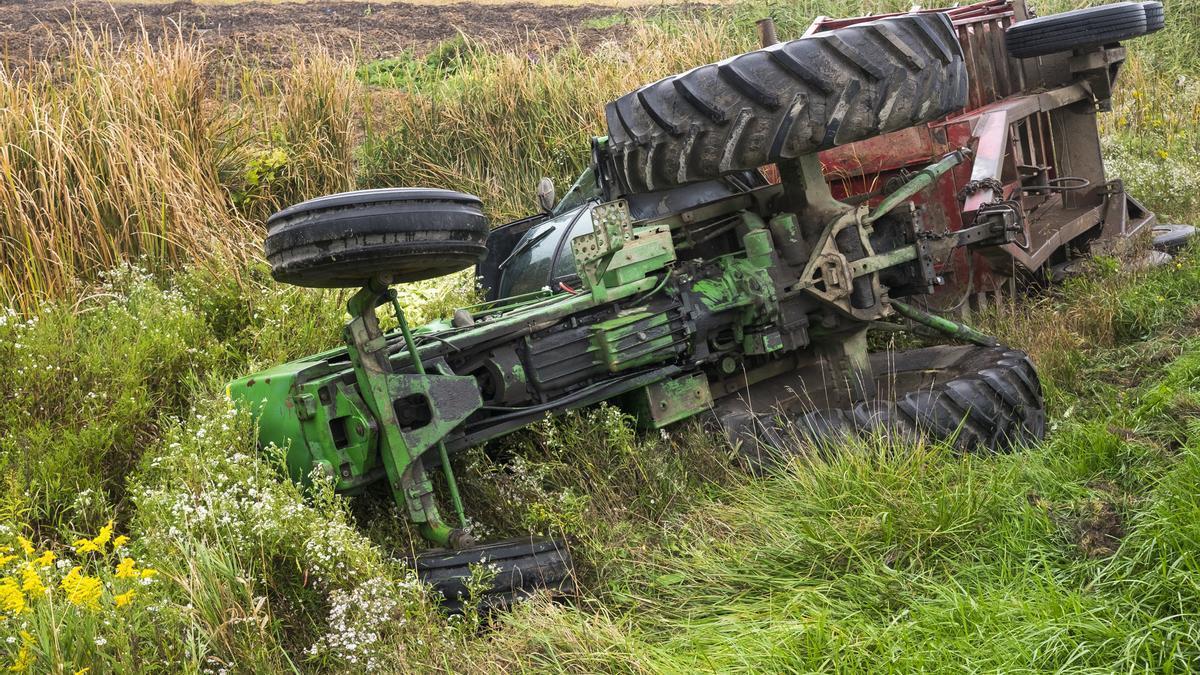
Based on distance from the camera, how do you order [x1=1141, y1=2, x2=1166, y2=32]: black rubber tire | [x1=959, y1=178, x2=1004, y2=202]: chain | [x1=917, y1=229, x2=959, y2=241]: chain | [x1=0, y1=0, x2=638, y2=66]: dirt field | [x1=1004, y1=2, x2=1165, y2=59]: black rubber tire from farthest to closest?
[x1=0, y1=0, x2=638, y2=66]: dirt field < [x1=1141, y1=2, x2=1166, y2=32]: black rubber tire < [x1=1004, y1=2, x2=1165, y2=59]: black rubber tire < [x1=959, y1=178, x2=1004, y2=202]: chain < [x1=917, y1=229, x2=959, y2=241]: chain

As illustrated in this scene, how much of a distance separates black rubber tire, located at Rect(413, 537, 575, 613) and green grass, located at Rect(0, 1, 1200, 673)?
0.09 metres

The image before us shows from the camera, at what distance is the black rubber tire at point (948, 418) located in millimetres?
4270

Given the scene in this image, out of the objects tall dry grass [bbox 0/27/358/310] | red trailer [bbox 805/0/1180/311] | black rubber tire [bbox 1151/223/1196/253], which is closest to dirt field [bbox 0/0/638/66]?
tall dry grass [bbox 0/27/358/310]

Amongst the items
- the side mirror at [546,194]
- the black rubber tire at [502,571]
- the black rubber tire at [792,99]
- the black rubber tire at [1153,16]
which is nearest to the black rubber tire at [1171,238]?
the black rubber tire at [1153,16]

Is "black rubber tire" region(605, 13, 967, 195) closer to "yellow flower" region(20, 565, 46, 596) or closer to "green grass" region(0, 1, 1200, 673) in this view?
"green grass" region(0, 1, 1200, 673)

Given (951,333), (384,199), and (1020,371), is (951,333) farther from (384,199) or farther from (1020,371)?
(384,199)

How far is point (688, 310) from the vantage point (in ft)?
14.6

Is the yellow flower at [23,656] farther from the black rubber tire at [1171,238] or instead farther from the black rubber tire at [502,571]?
the black rubber tire at [1171,238]

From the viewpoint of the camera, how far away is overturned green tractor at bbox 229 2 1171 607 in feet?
11.7

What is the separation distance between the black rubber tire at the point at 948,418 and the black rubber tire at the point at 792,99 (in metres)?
1.04

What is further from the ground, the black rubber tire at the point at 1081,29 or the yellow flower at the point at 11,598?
the black rubber tire at the point at 1081,29

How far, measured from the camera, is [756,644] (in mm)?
2951

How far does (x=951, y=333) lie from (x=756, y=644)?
2.46 metres

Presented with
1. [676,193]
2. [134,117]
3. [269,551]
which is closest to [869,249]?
[676,193]
